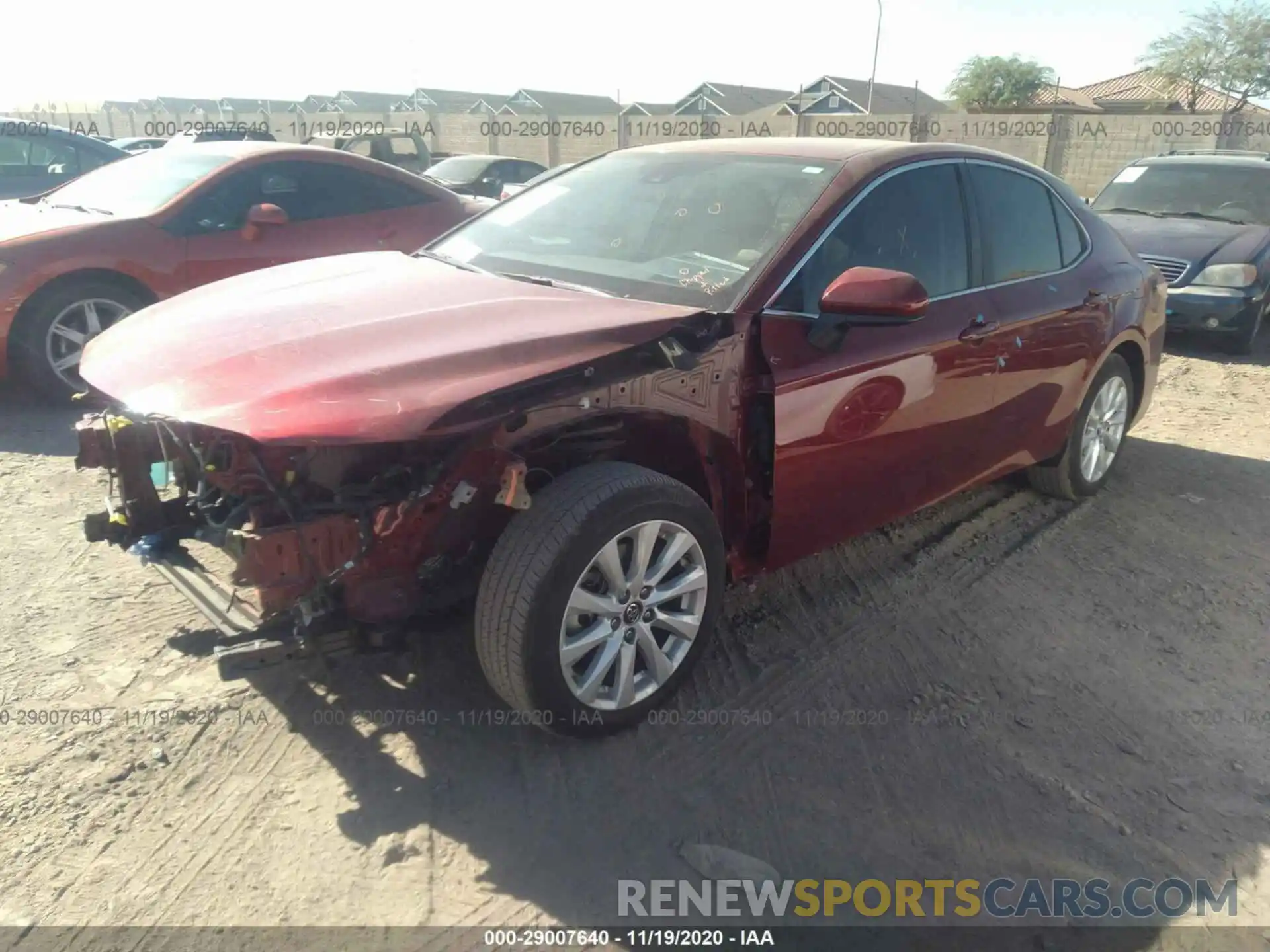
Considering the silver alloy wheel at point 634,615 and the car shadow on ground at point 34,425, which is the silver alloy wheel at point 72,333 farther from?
the silver alloy wheel at point 634,615

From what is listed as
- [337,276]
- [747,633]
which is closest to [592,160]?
[337,276]

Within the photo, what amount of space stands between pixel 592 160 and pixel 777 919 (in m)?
3.20

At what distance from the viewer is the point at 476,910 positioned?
2.31 meters

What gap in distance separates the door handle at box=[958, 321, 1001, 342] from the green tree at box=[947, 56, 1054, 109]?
5374 centimetres

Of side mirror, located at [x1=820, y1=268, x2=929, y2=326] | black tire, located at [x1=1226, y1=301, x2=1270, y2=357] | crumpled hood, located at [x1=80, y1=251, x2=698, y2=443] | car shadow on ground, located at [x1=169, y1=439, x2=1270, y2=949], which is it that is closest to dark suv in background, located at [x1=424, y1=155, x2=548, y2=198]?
black tire, located at [x1=1226, y1=301, x2=1270, y2=357]

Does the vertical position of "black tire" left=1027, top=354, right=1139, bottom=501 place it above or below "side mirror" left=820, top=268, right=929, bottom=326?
below

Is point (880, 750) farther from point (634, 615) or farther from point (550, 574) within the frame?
point (550, 574)

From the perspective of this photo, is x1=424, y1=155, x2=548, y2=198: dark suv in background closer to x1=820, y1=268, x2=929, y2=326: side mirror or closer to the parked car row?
the parked car row

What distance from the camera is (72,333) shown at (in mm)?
5652

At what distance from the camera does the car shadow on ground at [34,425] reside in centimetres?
508

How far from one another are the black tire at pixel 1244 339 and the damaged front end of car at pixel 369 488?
7.30 meters

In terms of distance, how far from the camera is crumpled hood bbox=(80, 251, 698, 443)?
7.76ft

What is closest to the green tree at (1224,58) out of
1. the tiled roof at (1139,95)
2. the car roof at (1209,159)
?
the tiled roof at (1139,95)

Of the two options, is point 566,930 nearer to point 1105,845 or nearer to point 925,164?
point 1105,845
